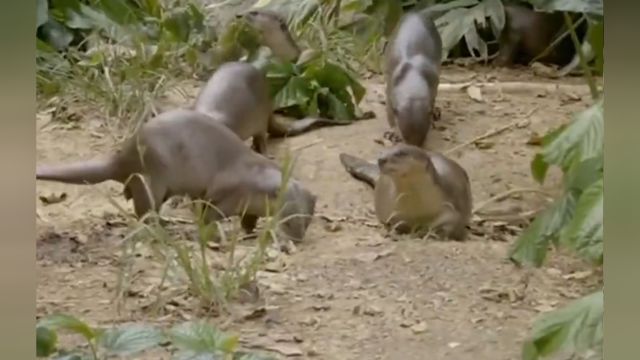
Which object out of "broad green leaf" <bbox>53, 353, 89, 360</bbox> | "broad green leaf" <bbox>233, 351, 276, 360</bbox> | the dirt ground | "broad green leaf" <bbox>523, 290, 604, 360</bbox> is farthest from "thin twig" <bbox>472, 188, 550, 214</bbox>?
"broad green leaf" <bbox>53, 353, 89, 360</bbox>

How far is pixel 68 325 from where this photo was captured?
850mm

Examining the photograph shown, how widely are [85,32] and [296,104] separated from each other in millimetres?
235

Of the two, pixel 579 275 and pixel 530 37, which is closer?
pixel 579 275

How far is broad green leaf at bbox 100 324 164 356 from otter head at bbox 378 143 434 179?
434mm

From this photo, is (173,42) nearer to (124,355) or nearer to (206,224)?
(206,224)

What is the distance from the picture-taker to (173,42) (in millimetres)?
1087

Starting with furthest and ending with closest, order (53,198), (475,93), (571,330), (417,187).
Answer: (417,187) < (475,93) < (53,198) < (571,330)

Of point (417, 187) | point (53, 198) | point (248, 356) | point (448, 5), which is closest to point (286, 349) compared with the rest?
point (248, 356)

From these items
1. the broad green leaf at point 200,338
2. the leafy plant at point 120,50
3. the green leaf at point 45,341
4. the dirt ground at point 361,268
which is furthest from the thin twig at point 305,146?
the green leaf at point 45,341

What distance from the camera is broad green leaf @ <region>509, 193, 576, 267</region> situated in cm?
95

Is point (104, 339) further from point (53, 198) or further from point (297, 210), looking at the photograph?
point (297, 210)

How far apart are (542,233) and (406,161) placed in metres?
0.33

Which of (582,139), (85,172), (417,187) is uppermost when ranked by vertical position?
(582,139)

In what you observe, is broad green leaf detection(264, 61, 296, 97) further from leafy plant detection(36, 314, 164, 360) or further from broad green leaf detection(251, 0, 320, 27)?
leafy plant detection(36, 314, 164, 360)
